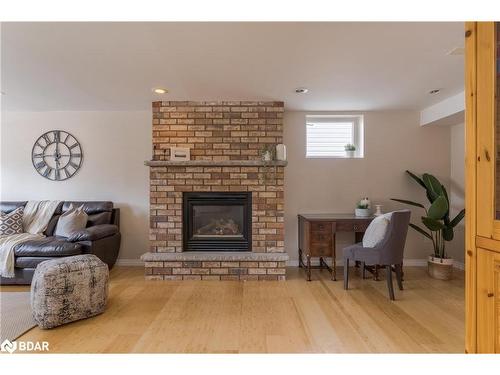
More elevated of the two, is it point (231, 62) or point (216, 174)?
point (231, 62)

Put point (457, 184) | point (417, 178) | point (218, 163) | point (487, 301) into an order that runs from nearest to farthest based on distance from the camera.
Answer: point (487, 301)
point (218, 163)
point (417, 178)
point (457, 184)

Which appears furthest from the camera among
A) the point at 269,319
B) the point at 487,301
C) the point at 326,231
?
the point at 326,231

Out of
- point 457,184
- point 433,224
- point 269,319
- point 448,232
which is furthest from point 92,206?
point 457,184

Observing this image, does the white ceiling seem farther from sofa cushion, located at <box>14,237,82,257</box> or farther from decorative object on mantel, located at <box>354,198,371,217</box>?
sofa cushion, located at <box>14,237,82,257</box>

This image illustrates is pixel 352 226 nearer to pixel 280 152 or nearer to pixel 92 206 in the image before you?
pixel 280 152

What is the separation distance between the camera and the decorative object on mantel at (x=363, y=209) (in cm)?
341

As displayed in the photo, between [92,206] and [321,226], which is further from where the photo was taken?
[92,206]

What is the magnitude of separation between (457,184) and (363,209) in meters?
1.50

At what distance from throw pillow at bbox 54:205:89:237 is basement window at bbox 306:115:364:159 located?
3203 millimetres

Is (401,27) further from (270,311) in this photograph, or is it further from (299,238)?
(299,238)

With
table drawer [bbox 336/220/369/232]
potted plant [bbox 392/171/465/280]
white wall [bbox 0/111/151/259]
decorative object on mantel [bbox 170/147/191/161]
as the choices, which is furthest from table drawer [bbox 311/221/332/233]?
white wall [bbox 0/111/151/259]

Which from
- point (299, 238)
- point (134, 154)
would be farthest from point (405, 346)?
point (134, 154)

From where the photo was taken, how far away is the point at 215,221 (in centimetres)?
346

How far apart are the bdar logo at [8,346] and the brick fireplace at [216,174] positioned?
154cm
